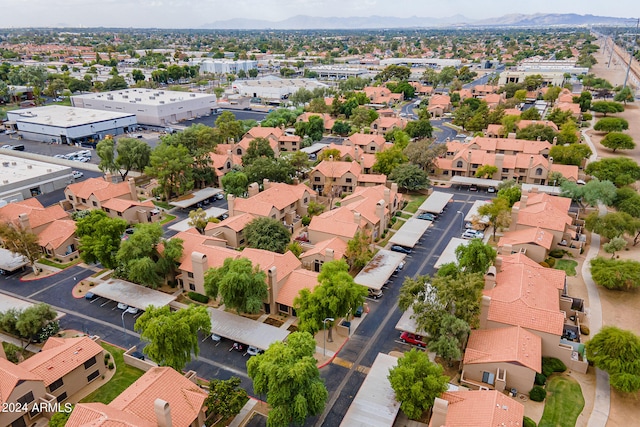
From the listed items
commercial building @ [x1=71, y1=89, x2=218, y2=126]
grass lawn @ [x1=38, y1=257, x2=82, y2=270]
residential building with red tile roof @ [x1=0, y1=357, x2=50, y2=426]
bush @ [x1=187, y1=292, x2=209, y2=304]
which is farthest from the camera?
commercial building @ [x1=71, y1=89, x2=218, y2=126]

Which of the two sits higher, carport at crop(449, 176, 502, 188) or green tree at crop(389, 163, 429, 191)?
green tree at crop(389, 163, 429, 191)

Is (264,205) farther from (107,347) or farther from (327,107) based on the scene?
(327,107)

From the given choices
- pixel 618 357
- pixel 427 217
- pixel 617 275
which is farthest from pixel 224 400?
pixel 427 217

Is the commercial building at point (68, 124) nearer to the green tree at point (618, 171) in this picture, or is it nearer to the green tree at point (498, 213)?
the green tree at point (498, 213)

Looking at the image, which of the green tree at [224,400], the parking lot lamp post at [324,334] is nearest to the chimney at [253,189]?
the parking lot lamp post at [324,334]

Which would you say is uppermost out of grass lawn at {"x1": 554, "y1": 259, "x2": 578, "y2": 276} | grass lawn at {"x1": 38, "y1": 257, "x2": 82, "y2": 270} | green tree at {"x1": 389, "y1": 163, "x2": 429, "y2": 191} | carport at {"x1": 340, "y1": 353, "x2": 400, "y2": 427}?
green tree at {"x1": 389, "y1": 163, "x2": 429, "y2": 191}

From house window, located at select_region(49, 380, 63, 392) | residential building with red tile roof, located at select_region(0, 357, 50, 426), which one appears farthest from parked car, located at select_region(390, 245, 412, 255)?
residential building with red tile roof, located at select_region(0, 357, 50, 426)

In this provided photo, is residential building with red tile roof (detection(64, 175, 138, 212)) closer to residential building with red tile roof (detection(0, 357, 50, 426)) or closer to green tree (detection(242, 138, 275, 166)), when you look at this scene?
green tree (detection(242, 138, 275, 166))

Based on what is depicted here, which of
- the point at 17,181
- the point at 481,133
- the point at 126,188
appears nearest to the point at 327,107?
the point at 481,133

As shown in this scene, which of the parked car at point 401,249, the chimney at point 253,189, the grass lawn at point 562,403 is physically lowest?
the grass lawn at point 562,403
